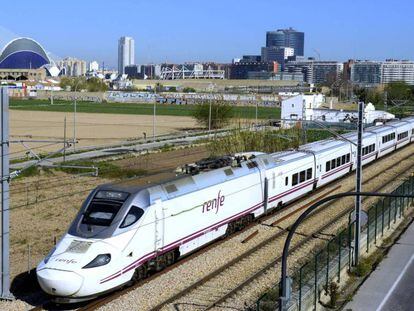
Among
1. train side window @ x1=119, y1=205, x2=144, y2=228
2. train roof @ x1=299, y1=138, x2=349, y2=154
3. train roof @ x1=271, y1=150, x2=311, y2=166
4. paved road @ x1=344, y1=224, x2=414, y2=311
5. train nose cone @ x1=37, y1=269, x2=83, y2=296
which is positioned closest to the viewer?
train nose cone @ x1=37, y1=269, x2=83, y2=296

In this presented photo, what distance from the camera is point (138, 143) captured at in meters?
69.8

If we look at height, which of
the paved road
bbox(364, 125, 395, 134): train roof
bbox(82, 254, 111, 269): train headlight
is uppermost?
bbox(364, 125, 395, 134): train roof

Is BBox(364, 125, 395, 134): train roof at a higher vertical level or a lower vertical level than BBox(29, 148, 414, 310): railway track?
higher

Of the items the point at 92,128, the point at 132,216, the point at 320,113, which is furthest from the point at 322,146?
the point at 92,128

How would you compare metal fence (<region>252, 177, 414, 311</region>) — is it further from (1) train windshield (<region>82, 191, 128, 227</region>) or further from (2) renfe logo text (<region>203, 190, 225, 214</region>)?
(1) train windshield (<region>82, 191, 128, 227</region>)

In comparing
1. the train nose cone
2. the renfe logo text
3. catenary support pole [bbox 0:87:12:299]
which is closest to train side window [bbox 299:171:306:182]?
the renfe logo text

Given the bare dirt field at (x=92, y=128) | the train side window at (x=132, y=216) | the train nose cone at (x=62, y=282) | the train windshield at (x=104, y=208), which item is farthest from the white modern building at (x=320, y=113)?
the train nose cone at (x=62, y=282)

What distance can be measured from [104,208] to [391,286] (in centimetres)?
994

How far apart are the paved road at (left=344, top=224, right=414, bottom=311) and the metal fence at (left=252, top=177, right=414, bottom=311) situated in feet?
3.30

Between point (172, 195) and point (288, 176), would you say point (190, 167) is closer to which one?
point (172, 195)

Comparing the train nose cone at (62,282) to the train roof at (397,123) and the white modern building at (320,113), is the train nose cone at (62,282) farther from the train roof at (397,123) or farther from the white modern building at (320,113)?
the white modern building at (320,113)

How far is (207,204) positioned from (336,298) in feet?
19.8

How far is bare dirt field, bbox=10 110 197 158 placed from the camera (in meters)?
72.7

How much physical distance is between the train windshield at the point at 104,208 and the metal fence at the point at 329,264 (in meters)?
5.14
